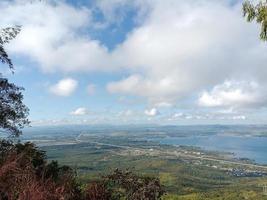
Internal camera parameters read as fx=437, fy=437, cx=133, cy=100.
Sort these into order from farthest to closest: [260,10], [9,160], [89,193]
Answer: [260,10], [89,193], [9,160]

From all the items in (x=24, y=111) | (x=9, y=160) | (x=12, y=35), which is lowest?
(x=9, y=160)

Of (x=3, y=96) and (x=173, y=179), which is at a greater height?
(x=3, y=96)

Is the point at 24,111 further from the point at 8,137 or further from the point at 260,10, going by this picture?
the point at 260,10

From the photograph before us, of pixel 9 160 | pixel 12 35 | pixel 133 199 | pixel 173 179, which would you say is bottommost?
pixel 173 179

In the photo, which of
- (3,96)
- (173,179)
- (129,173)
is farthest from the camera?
(173,179)

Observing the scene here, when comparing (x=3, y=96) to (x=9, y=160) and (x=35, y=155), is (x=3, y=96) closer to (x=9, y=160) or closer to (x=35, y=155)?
(x=35, y=155)

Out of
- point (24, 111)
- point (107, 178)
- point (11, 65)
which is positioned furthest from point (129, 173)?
point (11, 65)

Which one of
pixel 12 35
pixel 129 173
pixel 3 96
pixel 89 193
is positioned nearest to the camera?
pixel 89 193

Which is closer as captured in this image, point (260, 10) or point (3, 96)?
point (260, 10)

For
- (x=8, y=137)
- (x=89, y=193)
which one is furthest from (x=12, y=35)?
(x=89, y=193)
